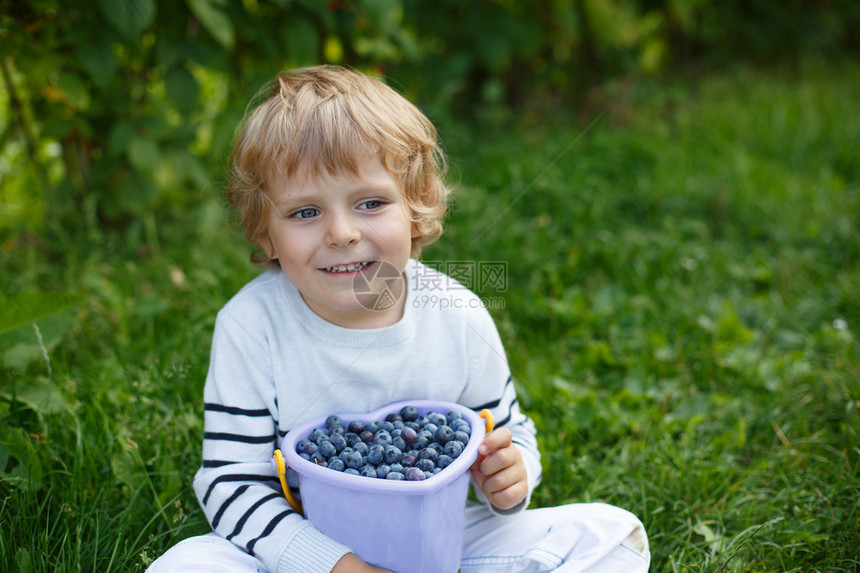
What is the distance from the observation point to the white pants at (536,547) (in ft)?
3.86

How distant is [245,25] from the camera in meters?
2.49

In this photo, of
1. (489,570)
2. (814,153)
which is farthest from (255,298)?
(814,153)

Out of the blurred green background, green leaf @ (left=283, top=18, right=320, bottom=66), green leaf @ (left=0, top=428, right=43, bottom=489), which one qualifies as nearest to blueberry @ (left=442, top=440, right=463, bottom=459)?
green leaf @ (left=0, top=428, right=43, bottom=489)

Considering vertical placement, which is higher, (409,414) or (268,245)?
(268,245)

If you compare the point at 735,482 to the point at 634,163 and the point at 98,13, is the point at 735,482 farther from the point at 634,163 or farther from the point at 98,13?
the point at 98,13

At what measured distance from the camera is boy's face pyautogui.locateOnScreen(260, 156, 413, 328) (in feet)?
4.03

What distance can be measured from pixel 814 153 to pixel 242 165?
3.12m

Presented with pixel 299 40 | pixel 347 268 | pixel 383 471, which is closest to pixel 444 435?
pixel 383 471

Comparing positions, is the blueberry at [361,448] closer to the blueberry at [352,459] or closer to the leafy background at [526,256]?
the blueberry at [352,459]

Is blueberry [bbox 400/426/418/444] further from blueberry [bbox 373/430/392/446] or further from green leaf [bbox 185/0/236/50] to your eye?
green leaf [bbox 185/0/236/50]

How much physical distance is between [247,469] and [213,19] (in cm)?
160

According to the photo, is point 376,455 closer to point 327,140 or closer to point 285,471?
point 285,471

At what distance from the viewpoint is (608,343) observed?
2164 mm

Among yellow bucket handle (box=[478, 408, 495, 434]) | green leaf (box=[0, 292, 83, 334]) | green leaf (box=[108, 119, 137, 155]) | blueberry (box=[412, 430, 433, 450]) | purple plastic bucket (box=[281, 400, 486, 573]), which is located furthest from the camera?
green leaf (box=[108, 119, 137, 155])
